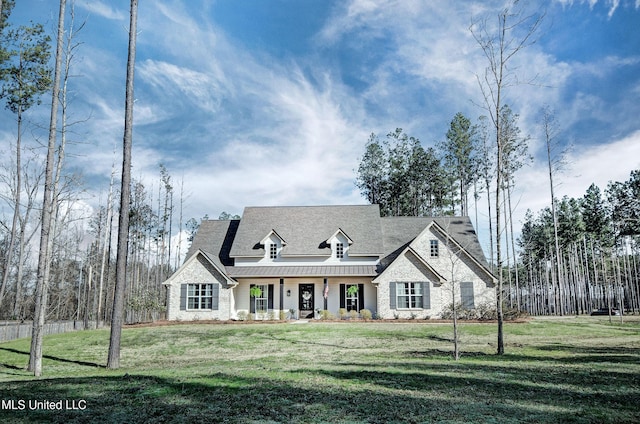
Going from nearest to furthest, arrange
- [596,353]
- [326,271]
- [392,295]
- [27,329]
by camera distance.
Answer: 1. [596,353]
2. [27,329]
3. [392,295]
4. [326,271]

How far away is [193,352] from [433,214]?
33782mm

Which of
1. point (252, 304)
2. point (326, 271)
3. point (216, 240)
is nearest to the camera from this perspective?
point (326, 271)

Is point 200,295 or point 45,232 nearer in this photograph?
point 45,232

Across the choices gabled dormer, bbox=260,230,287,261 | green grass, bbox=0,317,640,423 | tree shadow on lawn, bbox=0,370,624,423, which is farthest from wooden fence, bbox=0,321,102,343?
Answer: tree shadow on lawn, bbox=0,370,624,423

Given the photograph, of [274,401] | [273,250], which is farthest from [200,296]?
[274,401]

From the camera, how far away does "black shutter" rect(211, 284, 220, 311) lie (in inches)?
1128

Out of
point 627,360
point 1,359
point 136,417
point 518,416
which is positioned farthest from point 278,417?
point 1,359

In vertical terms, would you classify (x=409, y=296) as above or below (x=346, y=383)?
above

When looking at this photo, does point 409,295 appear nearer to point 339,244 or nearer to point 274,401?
point 339,244

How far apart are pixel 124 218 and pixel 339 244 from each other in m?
19.8

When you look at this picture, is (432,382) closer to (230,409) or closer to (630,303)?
(230,409)

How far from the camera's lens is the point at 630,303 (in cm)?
4619

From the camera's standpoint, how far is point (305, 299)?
3025 cm

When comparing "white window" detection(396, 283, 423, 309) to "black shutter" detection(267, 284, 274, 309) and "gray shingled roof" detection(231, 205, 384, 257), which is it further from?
"black shutter" detection(267, 284, 274, 309)
